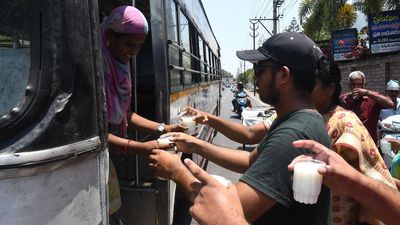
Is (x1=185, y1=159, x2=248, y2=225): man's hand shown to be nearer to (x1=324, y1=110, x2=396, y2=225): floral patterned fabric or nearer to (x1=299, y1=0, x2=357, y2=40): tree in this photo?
(x1=324, y1=110, x2=396, y2=225): floral patterned fabric

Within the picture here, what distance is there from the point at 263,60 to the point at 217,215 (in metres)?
0.88

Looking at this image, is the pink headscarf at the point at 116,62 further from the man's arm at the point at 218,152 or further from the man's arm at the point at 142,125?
the man's arm at the point at 142,125

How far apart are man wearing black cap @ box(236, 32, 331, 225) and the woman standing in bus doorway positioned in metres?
0.94

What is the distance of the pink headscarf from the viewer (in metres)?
2.60

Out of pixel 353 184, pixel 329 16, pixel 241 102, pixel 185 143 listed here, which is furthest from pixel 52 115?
pixel 329 16

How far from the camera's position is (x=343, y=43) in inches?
842

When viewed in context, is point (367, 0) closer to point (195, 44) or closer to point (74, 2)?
point (195, 44)

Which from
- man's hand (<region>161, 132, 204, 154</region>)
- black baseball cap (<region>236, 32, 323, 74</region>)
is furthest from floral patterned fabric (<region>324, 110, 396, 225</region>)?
man's hand (<region>161, 132, 204, 154</region>)

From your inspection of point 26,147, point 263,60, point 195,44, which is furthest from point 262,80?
point 195,44

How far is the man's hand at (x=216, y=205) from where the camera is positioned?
1.34m

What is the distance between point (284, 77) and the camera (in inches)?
75.0

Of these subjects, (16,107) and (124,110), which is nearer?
(16,107)

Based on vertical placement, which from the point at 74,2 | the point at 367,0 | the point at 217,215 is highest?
the point at 367,0

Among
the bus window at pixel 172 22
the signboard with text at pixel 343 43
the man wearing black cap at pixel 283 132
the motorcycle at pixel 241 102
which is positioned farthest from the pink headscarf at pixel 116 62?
the signboard with text at pixel 343 43
